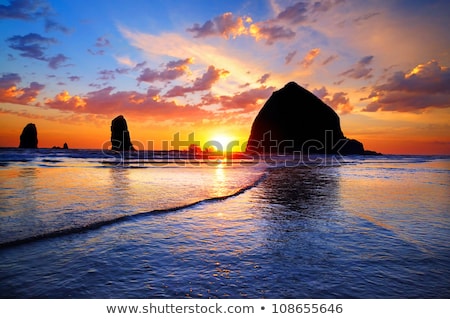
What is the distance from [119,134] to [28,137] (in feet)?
156

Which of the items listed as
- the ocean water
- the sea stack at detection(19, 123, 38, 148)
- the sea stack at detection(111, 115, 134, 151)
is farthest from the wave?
the sea stack at detection(19, 123, 38, 148)

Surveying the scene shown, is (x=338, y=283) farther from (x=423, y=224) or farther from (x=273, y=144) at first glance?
(x=273, y=144)

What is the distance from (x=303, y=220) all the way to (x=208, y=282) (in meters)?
4.25

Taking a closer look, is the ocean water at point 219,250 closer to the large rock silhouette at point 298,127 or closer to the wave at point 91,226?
the wave at point 91,226

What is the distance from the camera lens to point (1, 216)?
680cm

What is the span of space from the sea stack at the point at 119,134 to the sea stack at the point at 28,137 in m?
41.2

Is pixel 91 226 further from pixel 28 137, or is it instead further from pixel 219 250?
pixel 28 137

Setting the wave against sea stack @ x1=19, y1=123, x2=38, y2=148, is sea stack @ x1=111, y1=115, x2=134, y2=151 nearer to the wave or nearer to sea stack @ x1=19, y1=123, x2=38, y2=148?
sea stack @ x1=19, y1=123, x2=38, y2=148

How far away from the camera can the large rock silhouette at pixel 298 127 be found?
130m

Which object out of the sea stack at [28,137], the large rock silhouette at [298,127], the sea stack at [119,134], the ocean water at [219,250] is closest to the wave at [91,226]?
the ocean water at [219,250]

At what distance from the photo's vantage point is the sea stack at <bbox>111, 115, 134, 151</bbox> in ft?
401

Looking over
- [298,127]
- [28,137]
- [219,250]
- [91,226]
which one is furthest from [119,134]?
[219,250]

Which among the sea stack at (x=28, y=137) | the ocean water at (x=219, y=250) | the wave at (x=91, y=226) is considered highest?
the sea stack at (x=28, y=137)
